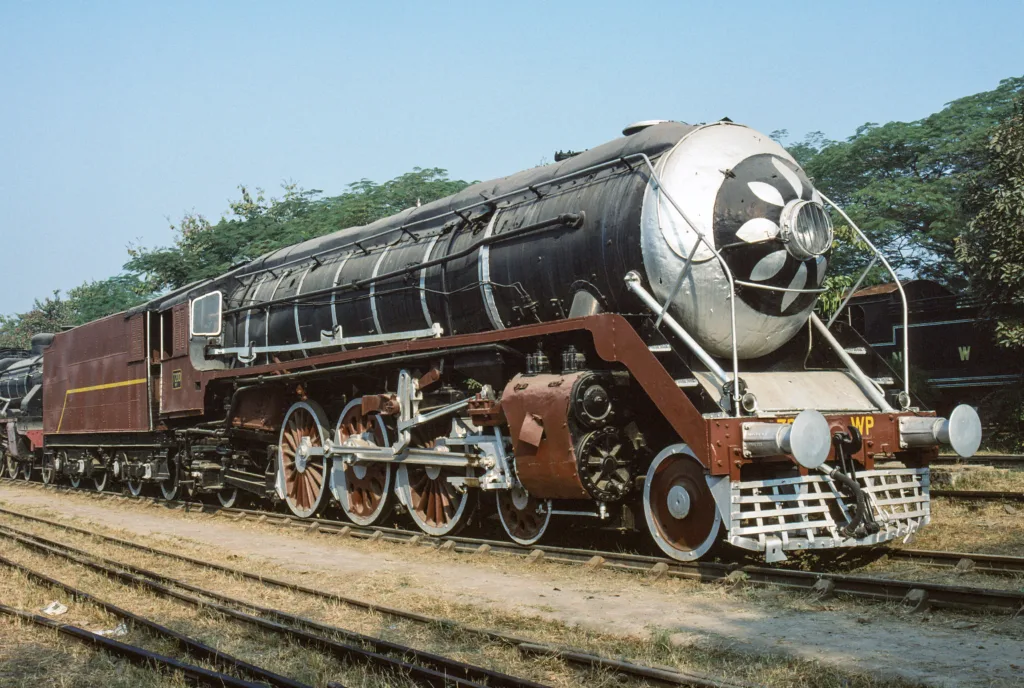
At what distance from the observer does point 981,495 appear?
32.0ft

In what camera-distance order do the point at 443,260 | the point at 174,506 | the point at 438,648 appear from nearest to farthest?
the point at 438,648, the point at 443,260, the point at 174,506

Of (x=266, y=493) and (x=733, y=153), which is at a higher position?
(x=733, y=153)

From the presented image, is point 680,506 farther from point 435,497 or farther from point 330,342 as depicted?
point 330,342

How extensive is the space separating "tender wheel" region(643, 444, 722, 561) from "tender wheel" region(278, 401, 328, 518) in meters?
4.66

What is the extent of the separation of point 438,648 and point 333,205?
24968 mm

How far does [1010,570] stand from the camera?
650 cm

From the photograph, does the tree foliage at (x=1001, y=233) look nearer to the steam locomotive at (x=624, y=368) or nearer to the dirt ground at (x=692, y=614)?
the steam locomotive at (x=624, y=368)

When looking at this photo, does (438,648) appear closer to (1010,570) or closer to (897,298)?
(1010,570)

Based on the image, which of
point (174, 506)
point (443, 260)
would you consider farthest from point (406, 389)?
point (174, 506)

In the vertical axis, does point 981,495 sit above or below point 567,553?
above

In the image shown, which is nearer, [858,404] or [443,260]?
[858,404]

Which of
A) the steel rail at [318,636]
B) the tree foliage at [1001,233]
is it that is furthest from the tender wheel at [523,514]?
the tree foliage at [1001,233]

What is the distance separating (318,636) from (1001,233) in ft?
46.5

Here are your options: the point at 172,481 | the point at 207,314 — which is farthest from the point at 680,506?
the point at 172,481
